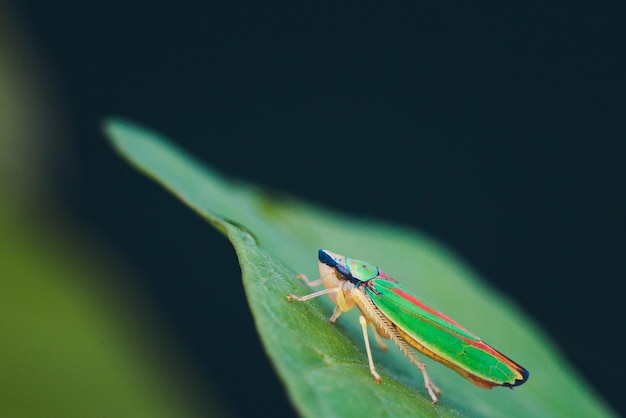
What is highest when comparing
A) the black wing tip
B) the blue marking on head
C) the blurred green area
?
the black wing tip

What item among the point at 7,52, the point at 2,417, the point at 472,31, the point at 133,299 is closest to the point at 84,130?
the point at 7,52

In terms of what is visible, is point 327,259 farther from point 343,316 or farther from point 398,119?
point 398,119

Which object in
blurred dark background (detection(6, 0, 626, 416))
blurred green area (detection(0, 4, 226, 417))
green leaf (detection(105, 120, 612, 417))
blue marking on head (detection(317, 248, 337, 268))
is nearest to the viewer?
green leaf (detection(105, 120, 612, 417))

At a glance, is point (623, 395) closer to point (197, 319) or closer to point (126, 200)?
point (197, 319)

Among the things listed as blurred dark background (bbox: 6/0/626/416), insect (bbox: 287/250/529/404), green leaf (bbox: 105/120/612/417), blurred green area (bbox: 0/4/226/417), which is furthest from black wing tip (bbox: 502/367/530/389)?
blurred dark background (bbox: 6/0/626/416)

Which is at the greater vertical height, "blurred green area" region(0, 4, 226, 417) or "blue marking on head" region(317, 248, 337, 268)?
"blue marking on head" region(317, 248, 337, 268)

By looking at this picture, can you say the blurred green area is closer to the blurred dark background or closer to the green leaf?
the green leaf
